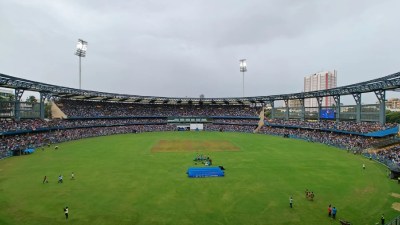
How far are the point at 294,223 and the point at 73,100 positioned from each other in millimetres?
83732

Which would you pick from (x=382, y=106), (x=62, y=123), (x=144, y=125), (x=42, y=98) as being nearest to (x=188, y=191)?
(x=382, y=106)

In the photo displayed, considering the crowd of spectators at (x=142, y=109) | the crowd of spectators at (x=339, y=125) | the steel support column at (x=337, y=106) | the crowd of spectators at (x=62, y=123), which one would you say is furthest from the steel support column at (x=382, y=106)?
the crowd of spectators at (x=62, y=123)

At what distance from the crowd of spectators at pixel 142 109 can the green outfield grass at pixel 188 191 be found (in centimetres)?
4416

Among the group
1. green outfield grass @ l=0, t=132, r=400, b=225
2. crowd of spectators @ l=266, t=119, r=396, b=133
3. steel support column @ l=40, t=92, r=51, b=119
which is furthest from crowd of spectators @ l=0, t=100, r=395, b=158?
green outfield grass @ l=0, t=132, r=400, b=225

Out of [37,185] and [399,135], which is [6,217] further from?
[399,135]

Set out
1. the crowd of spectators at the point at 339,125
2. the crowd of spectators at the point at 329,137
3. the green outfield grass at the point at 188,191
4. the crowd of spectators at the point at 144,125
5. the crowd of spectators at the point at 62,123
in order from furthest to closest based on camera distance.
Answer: the crowd of spectators at the point at 62,123, the crowd of spectators at the point at 144,125, the crowd of spectators at the point at 339,125, the crowd of spectators at the point at 329,137, the green outfield grass at the point at 188,191

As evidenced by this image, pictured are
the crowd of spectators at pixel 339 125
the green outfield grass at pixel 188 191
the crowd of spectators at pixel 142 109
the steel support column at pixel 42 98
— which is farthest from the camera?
the crowd of spectators at pixel 142 109

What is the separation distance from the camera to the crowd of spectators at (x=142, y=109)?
8039 centimetres

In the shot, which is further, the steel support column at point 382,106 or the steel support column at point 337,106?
the steel support column at point 337,106

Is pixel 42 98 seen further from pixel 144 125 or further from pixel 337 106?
pixel 337 106

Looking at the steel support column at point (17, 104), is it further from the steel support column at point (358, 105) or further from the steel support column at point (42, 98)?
the steel support column at point (358, 105)

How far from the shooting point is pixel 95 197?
21.7 meters

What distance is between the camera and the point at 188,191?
76.1 feet

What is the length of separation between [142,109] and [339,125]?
224 ft
